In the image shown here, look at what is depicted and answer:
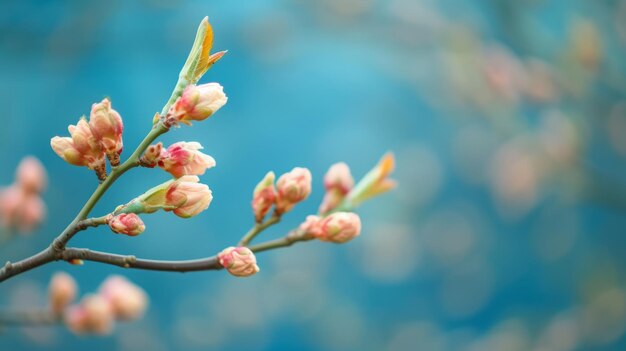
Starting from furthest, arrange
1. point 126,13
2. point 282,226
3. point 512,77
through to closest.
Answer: point 282,226 → point 126,13 → point 512,77

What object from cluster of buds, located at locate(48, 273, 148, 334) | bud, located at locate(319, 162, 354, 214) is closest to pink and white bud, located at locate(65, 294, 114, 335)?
cluster of buds, located at locate(48, 273, 148, 334)

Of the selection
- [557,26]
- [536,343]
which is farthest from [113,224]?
[557,26]

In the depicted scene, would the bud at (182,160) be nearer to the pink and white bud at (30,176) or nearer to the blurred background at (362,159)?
the pink and white bud at (30,176)

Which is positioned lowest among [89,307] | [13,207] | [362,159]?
[89,307]

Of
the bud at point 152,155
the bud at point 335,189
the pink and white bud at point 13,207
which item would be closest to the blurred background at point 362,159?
the pink and white bud at point 13,207

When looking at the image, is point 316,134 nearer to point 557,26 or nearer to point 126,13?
point 126,13

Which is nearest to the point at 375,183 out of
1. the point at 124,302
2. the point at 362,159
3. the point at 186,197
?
the point at 186,197

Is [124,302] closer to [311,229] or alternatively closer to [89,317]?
[89,317]
